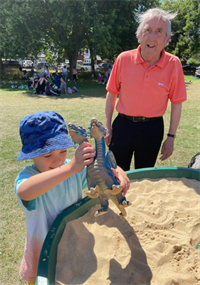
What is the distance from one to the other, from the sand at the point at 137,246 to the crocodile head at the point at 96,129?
86cm

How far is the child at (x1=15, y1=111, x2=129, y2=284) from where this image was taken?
43.0 inches

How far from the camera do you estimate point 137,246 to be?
1.62 meters

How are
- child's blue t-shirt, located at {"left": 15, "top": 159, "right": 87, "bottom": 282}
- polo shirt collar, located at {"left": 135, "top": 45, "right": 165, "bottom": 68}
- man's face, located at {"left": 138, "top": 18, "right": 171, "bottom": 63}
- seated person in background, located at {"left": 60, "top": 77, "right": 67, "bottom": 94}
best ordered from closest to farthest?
child's blue t-shirt, located at {"left": 15, "top": 159, "right": 87, "bottom": 282} → man's face, located at {"left": 138, "top": 18, "right": 171, "bottom": 63} → polo shirt collar, located at {"left": 135, "top": 45, "right": 165, "bottom": 68} → seated person in background, located at {"left": 60, "top": 77, "right": 67, "bottom": 94}

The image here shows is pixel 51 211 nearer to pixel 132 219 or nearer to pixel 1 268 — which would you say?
pixel 132 219

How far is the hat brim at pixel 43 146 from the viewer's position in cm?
119

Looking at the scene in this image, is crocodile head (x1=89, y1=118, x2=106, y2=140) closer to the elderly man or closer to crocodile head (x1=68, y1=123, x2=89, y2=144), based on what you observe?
crocodile head (x1=68, y1=123, x2=89, y2=144)

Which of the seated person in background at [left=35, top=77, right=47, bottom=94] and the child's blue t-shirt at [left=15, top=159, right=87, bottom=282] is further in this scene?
the seated person in background at [left=35, top=77, right=47, bottom=94]

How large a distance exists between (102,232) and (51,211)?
1.50 feet

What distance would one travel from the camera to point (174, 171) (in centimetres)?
245

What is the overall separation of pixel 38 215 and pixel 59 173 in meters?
0.50

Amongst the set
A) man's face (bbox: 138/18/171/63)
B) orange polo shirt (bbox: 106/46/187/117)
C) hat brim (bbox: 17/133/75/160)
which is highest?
man's face (bbox: 138/18/171/63)

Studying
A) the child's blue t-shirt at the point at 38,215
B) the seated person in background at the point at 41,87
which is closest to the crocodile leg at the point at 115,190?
the child's blue t-shirt at the point at 38,215

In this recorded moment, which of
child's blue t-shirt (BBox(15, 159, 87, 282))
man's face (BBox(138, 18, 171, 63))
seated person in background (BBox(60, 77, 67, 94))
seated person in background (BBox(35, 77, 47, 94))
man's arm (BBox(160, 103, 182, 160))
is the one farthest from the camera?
seated person in background (BBox(60, 77, 67, 94))

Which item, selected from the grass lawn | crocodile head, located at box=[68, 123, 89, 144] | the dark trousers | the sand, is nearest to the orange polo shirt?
the dark trousers
